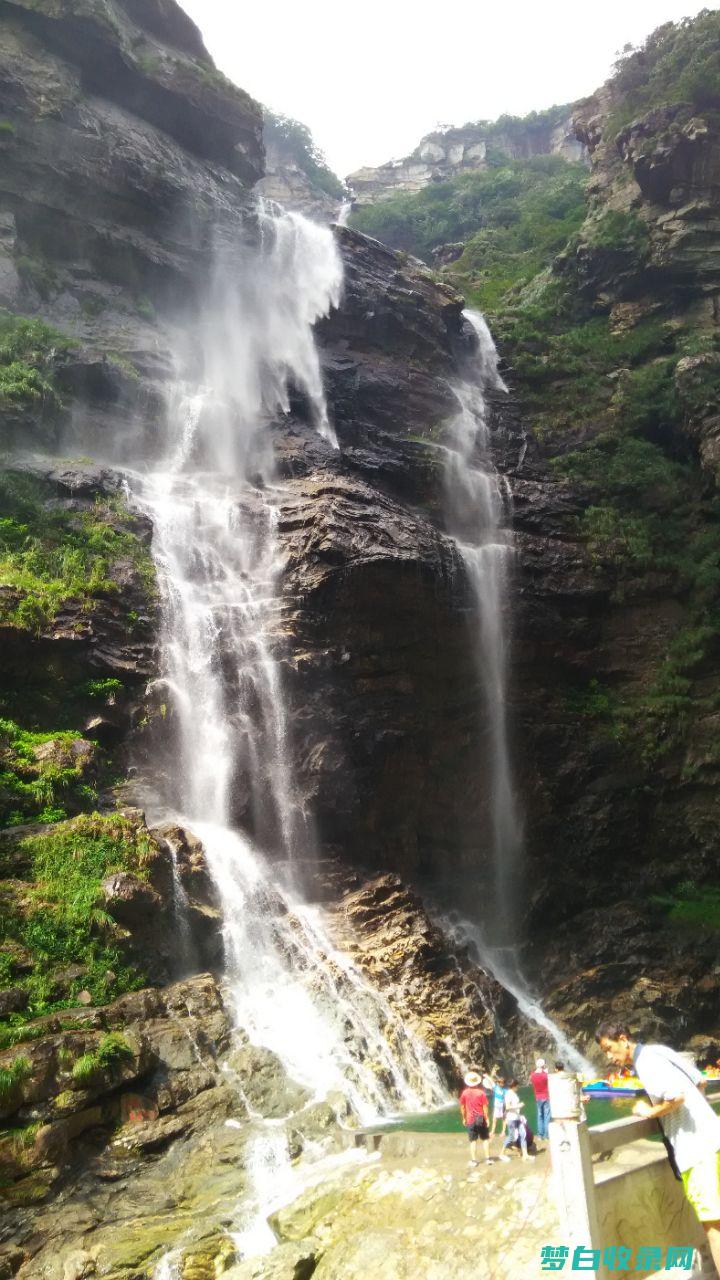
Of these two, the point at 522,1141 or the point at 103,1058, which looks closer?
the point at 522,1141

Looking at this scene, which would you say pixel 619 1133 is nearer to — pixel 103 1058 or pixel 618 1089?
pixel 618 1089

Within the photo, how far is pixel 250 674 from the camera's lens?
1806cm

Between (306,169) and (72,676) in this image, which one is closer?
(72,676)

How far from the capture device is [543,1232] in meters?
5.26

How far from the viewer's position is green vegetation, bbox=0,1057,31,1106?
861 centimetres

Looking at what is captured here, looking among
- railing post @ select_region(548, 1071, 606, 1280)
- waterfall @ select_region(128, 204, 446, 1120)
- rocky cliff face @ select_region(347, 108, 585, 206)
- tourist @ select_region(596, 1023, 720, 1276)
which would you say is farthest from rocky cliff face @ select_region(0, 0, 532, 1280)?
rocky cliff face @ select_region(347, 108, 585, 206)

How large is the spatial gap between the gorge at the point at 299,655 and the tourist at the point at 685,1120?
3.73 meters

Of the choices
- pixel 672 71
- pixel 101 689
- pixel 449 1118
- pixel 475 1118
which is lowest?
pixel 449 1118

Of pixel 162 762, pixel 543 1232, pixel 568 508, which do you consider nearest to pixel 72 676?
pixel 162 762

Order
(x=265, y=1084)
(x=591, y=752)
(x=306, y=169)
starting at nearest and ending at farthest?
(x=265, y=1084), (x=591, y=752), (x=306, y=169)

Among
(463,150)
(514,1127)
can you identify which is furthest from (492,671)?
(463,150)

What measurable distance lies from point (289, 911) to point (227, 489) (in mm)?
12806

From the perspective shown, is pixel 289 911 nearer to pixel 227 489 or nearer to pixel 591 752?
pixel 591 752

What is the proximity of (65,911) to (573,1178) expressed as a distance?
31.6ft
